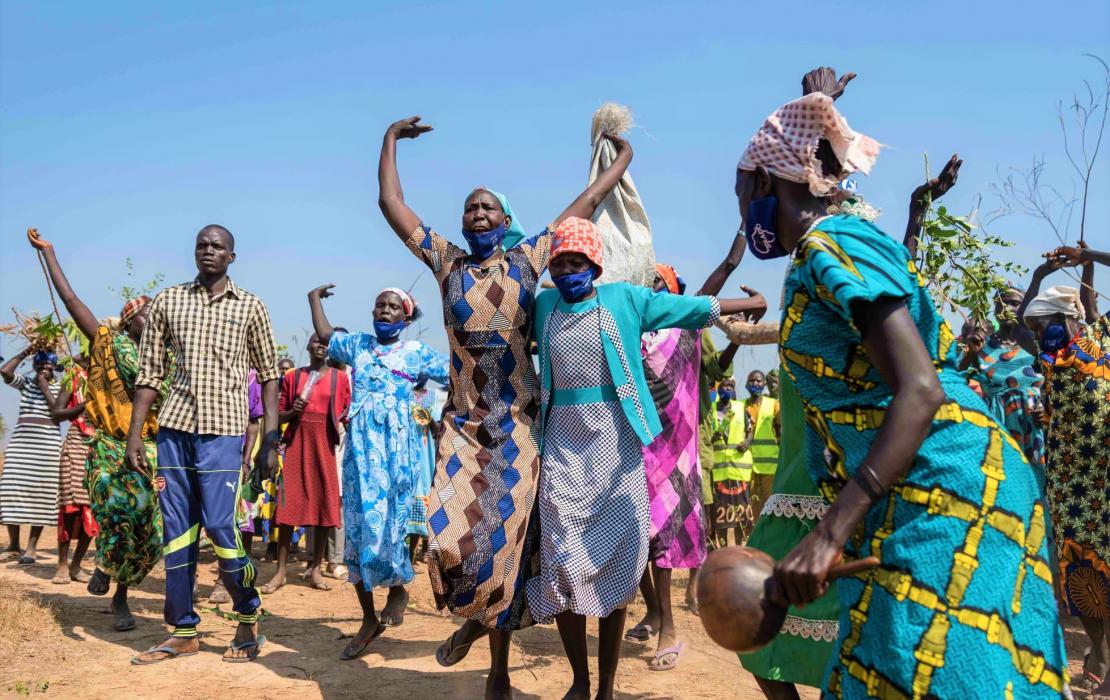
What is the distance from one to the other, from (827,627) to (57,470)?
31.9ft

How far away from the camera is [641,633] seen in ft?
22.4

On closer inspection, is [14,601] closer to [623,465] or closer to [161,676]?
[161,676]

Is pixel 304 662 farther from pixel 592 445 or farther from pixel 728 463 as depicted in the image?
pixel 728 463

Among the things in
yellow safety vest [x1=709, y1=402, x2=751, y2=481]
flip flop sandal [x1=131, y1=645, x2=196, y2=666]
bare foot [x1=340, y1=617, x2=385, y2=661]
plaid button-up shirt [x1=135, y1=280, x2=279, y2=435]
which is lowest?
flip flop sandal [x1=131, y1=645, x2=196, y2=666]

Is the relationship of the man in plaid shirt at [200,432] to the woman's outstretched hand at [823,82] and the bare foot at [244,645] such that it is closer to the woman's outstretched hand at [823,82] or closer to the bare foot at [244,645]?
the bare foot at [244,645]

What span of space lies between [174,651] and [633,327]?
3696 mm

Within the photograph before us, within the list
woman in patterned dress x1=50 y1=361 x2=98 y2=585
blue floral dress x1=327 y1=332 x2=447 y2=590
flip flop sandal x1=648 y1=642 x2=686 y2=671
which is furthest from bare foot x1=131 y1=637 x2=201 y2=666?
woman in patterned dress x1=50 y1=361 x2=98 y2=585

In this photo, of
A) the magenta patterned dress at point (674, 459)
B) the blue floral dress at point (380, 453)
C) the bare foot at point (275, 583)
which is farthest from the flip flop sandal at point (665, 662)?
the bare foot at point (275, 583)

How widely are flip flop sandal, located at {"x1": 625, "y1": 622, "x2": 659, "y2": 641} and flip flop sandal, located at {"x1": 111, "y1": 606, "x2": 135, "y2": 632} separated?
3581mm

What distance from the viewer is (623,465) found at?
4.93m

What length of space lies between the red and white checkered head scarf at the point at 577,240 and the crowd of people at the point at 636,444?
1 cm

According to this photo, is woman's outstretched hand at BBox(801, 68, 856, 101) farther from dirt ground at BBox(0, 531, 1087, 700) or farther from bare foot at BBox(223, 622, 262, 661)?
bare foot at BBox(223, 622, 262, 661)

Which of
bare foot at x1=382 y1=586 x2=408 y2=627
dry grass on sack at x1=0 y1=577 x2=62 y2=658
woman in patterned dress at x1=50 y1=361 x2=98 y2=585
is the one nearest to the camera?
dry grass on sack at x1=0 y1=577 x2=62 y2=658

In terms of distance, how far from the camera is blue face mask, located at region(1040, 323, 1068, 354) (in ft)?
22.4
